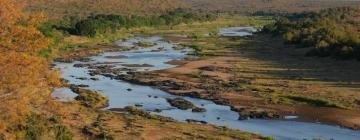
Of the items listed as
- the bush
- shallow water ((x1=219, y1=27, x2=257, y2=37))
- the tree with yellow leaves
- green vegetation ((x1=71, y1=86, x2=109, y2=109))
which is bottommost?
shallow water ((x1=219, y1=27, x2=257, y2=37))

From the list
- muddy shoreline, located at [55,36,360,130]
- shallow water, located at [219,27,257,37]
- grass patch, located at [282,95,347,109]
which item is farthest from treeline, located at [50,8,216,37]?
grass patch, located at [282,95,347,109]

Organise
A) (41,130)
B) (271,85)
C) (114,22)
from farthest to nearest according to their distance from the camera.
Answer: (114,22)
(271,85)
(41,130)

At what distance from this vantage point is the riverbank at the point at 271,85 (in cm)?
4231

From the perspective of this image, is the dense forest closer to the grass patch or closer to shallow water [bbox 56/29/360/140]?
shallow water [bbox 56/29/360/140]

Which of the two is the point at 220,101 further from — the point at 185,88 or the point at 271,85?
the point at 271,85

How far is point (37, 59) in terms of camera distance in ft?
63.9

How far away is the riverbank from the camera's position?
42.3 metres

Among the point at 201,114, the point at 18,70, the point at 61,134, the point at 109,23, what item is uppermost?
the point at 18,70

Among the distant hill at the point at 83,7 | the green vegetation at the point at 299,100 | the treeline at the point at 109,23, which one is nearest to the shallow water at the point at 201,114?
the green vegetation at the point at 299,100

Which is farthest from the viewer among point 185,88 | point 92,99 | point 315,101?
point 185,88

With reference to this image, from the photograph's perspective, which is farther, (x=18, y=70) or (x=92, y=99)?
(x=92, y=99)

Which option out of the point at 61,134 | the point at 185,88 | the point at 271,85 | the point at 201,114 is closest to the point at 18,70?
the point at 61,134

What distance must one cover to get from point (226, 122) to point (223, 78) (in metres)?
20.4

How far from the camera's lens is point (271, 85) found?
53.8 metres
